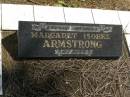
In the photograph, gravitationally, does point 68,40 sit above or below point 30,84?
above

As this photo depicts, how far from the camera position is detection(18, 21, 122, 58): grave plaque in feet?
14.5

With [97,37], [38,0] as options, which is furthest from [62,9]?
[97,37]

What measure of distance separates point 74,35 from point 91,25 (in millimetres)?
275

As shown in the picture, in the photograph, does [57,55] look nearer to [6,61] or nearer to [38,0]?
[6,61]

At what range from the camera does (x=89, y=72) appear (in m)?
4.53

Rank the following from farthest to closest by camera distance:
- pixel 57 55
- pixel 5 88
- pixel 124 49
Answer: pixel 124 49 → pixel 57 55 → pixel 5 88

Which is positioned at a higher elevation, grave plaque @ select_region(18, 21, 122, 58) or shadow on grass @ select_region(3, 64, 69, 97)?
grave plaque @ select_region(18, 21, 122, 58)

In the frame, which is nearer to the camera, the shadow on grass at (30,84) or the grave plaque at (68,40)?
the shadow on grass at (30,84)

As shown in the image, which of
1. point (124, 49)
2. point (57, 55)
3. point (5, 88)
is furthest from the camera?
point (124, 49)

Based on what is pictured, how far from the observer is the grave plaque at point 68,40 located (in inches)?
174

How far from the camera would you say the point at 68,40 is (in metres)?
4.57

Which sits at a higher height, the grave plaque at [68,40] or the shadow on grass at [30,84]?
the grave plaque at [68,40]

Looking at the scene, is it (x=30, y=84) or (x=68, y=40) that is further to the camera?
(x=68, y=40)

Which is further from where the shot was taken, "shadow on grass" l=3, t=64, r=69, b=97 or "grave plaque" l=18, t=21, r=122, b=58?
"grave plaque" l=18, t=21, r=122, b=58
